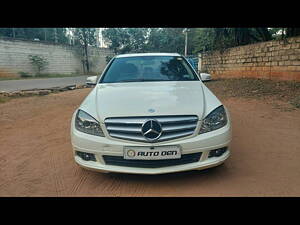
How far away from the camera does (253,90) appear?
28.3ft

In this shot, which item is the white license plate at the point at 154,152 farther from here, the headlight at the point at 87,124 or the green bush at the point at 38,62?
the green bush at the point at 38,62

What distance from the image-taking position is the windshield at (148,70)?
3.61 metres

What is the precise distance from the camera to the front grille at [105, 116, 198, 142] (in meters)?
2.35

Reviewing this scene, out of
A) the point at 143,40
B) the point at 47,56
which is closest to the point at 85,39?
the point at 47,56

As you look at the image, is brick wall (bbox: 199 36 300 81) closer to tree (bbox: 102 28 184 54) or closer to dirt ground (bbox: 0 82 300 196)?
dirt ground (bbox: 0 82 300 196)

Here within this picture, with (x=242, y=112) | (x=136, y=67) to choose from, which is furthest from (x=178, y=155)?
(x=242, y=112)

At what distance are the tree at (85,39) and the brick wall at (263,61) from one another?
59.8 feet

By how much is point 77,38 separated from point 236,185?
32912 millimetres

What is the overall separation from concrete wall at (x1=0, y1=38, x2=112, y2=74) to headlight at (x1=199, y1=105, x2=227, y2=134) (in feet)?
67.4

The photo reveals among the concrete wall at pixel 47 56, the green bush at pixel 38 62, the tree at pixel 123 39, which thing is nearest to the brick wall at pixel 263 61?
the green bush at pixel 38 62

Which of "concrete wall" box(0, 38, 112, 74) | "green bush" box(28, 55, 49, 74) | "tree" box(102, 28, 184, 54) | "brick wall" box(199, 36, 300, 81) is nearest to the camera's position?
"brick wall" box(199, 36, 300, 81)

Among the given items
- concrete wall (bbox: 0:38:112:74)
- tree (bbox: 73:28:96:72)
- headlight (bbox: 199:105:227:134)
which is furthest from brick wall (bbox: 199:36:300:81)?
tree (bbox: 73:28:96:72)

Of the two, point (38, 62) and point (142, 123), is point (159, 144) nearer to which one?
Answer: point (142, 123)
